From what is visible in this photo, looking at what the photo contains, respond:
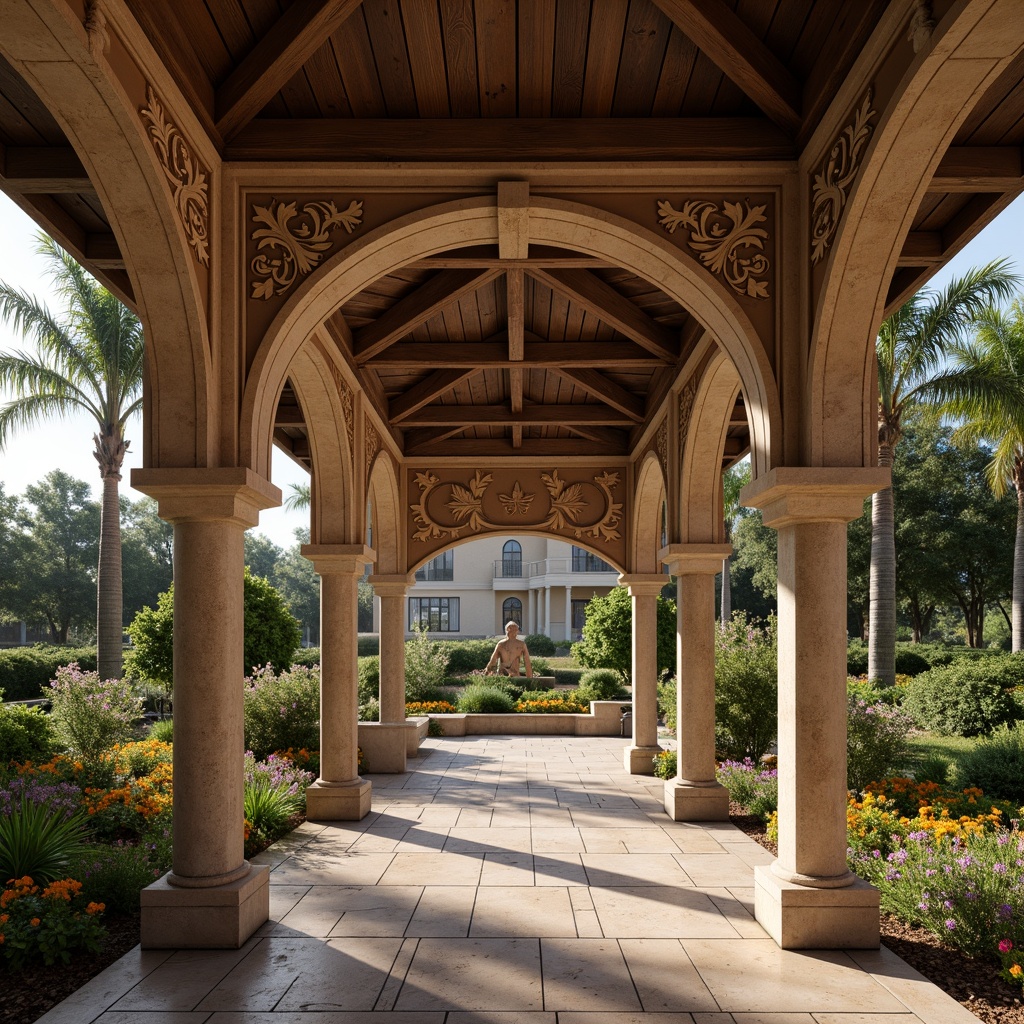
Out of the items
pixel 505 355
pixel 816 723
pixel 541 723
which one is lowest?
pixel 541 723

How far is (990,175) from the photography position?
495cm

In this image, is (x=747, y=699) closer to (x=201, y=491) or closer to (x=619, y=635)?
(x=201, y=491)

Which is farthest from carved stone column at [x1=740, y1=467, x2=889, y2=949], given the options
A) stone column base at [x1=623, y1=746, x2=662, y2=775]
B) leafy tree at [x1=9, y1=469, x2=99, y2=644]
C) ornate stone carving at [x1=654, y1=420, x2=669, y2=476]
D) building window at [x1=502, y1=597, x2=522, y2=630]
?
building window at [x1=502, y1=597, x2=522, y2=630]

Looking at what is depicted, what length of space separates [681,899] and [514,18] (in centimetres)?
548

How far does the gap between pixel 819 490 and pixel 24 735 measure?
329 inches

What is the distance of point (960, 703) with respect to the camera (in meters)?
14.4

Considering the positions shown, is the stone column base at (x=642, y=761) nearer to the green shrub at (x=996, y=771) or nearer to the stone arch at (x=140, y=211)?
the green shrub at (x=996, y=771)

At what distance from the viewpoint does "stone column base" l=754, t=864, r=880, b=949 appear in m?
5.06

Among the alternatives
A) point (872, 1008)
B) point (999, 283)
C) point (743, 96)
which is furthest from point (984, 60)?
point (999, 283)

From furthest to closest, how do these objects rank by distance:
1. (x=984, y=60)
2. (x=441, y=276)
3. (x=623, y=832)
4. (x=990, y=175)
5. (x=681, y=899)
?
(x=623, y=832), (x=441, y=276), (x=681, y=899), (x=990, y=175), (x=984, y=60)

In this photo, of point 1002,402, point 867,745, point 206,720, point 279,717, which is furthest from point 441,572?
point 206,720

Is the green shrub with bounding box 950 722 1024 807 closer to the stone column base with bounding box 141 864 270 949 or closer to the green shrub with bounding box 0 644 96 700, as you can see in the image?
the stone column base with bounding box 141 864 270 949

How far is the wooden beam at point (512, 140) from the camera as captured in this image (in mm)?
5305

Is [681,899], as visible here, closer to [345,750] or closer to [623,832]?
[623,832]
